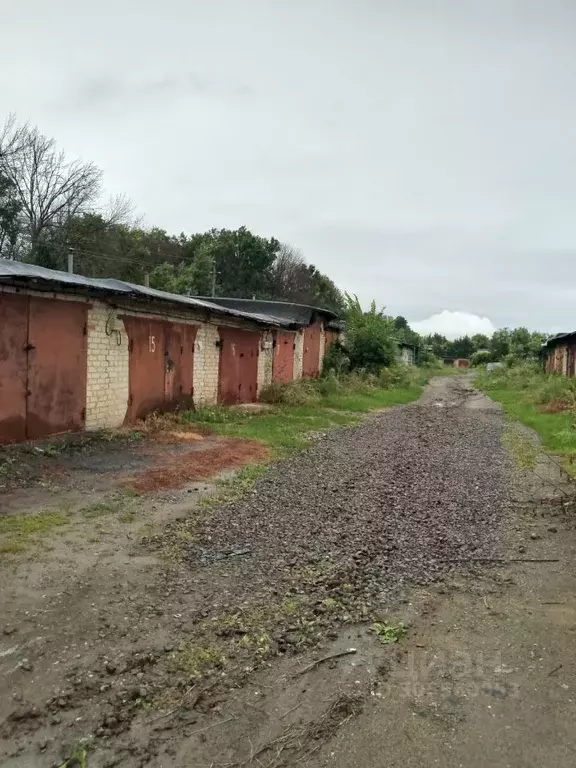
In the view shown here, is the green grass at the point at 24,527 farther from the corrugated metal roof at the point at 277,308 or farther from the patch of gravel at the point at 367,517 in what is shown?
the corrugated metal roof at the point at 277,308

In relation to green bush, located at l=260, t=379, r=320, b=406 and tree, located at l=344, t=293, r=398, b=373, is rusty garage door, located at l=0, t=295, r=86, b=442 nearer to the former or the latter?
green bush, located at l=260, t=379, r=320, b=406

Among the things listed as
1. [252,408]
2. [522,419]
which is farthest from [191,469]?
[522,419]

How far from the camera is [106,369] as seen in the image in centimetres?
1107

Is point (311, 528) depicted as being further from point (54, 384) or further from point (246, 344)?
point (246, 344)

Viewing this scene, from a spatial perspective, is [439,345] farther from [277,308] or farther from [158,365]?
[158,365]

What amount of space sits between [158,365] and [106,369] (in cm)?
188

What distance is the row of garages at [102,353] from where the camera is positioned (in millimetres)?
8891

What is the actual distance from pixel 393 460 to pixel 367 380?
17.1m

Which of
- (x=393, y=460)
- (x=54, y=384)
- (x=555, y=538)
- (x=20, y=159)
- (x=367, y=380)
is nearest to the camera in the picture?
(x=555, y=538)

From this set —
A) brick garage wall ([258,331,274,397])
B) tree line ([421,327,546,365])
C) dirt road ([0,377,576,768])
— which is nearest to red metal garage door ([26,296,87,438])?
dirt road ([0,377,576,768])

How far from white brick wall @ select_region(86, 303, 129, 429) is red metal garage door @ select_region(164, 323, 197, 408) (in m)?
1.67

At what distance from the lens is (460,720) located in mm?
2916

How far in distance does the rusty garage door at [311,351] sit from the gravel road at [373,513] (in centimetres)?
1363

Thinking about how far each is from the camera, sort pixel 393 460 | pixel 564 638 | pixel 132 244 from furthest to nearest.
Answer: pixel 132 244 < pixel 393 460 < pixel 564 638
